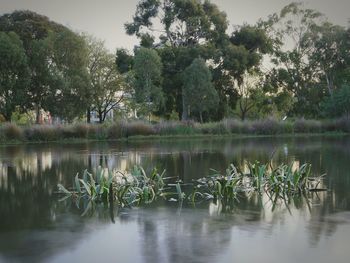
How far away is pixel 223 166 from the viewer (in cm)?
1648

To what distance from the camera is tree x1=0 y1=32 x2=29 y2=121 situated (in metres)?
39.1

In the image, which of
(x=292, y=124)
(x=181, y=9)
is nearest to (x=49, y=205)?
(x=292, y=124)

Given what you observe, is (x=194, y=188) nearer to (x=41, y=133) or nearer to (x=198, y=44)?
(x=41, y=133)

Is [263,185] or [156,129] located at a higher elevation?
[156,129]

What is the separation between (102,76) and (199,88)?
39.2ft

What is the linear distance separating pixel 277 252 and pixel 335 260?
686 millimetres

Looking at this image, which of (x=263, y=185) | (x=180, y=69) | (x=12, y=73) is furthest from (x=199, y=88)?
(x=263, y=185)

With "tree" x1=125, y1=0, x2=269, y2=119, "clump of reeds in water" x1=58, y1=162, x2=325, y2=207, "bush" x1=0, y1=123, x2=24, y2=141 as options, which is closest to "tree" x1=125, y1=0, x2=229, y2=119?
"tree" x1=125, y1=0, x2=269, y2=119

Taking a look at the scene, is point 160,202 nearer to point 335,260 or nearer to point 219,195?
point 219,195

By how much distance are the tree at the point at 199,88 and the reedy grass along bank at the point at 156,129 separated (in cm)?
429

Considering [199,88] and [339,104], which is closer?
[199,88]

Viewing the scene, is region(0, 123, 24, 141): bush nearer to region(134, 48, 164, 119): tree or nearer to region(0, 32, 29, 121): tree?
region(0, 32, 29, 121): tree

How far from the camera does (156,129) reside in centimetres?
3741

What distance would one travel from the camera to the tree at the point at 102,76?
49.5 metres
